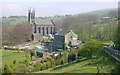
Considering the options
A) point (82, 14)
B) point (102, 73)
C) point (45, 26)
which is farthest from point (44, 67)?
point (45, 26)

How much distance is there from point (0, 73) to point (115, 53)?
10821mm

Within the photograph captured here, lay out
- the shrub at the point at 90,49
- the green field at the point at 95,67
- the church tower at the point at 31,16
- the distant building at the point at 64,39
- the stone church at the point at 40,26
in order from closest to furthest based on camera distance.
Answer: the green field at the point at 95,67 → the shrub at the point at 90,49 → the distant building at the point at 64,39 → the stone church at the point at 40,26 → the church tower at the point at 31,16

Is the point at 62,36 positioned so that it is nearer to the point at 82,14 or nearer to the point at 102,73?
the point at 82,14

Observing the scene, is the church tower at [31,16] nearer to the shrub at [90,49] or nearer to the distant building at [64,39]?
the distant building at [64,39]

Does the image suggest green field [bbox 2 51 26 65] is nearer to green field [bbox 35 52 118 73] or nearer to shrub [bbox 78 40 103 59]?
green field [bbox 35 52 118 73]

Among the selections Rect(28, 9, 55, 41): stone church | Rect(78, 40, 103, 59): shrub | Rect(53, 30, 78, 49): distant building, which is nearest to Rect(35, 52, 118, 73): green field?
Rect(78, 40, 103, 59): shrub

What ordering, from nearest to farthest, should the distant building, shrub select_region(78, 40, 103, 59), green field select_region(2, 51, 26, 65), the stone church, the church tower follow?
shrub select_region(78, 40, 103, 59) → green field select_region(2, 51, 26, 65) → the distant building → the stone church → the church tower

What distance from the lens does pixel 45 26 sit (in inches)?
1816

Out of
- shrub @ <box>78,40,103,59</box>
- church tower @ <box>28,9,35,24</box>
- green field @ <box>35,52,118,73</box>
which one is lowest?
green field @ <box>35,52,118,73</box>

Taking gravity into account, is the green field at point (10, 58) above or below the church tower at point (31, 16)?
below

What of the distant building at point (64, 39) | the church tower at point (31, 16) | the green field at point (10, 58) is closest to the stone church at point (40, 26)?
the church tower at point (31, 16)

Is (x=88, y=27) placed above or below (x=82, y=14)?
below

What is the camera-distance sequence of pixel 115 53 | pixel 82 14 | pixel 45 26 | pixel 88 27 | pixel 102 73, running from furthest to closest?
pixel 45 26, pixel 82 14, pixel 88 27, pixel 115 53, pixel 102 73

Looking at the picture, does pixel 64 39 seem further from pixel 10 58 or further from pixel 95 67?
pixel 95 67
